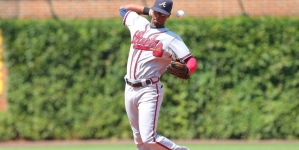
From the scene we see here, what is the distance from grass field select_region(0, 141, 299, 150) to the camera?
39.7 feet

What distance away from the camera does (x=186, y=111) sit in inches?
524

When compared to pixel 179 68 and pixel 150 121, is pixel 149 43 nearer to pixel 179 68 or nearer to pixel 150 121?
pixel 179 68

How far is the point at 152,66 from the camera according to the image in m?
8.16

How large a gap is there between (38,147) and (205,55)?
3.87 m

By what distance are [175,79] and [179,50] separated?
525 centimetres

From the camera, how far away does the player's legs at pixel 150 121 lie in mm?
8023

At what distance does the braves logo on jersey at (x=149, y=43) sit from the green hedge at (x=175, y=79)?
497cm

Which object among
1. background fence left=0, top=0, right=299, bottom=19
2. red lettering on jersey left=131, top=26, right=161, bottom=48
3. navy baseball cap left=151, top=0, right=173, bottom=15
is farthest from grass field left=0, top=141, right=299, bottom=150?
navy baseball cap left=151, top=0, right=173, bottom=15

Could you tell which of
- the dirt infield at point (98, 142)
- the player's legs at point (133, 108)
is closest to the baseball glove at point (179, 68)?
the player's legs at point (133, 108)

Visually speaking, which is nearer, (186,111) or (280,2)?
(186,111)

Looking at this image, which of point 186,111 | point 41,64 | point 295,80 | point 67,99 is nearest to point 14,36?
point 41,64

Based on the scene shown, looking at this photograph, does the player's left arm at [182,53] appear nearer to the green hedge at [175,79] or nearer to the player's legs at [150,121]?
the player's legs at [150,121]

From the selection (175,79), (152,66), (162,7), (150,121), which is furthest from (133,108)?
(175,79)

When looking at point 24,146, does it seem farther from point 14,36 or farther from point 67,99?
point 14,36
